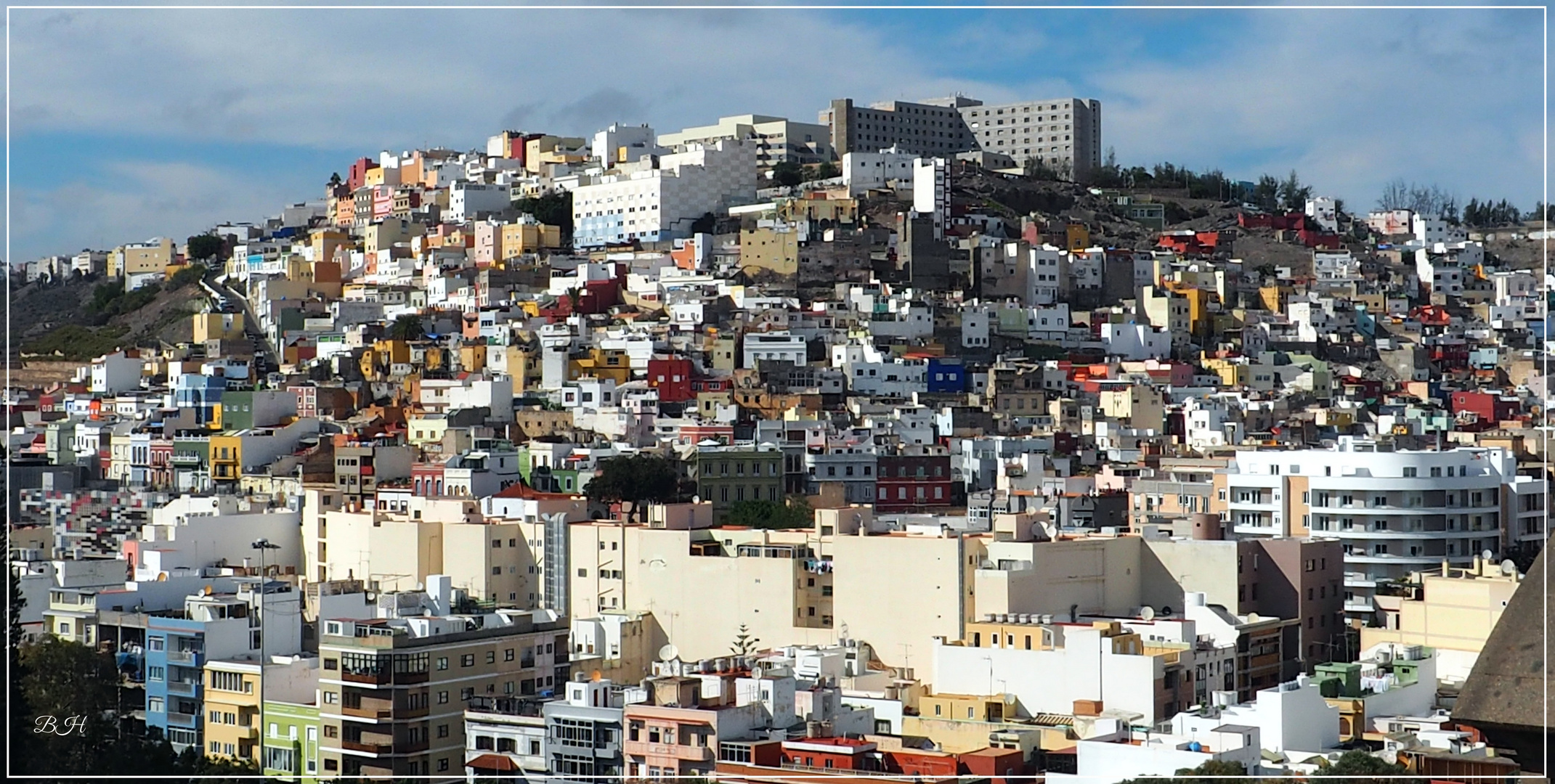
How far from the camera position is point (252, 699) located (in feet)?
41.8

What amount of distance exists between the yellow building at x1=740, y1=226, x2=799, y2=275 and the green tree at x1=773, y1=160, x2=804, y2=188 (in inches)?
176

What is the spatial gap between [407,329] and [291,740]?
1495 centimetres

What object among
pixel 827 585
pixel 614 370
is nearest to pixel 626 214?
pixel 614 370

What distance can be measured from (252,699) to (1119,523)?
7646 mm

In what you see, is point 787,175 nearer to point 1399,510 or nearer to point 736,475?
point 736,475

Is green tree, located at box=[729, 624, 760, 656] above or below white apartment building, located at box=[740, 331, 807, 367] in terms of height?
below

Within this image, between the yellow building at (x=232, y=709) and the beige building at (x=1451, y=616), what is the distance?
21.4 ft

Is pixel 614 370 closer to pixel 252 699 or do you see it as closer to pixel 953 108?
pixel 252 699

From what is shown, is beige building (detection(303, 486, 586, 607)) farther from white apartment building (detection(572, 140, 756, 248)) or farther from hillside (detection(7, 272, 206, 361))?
white apartment building (detection(572, 140, 756, 248))

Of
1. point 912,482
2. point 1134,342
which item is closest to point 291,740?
point 912,482

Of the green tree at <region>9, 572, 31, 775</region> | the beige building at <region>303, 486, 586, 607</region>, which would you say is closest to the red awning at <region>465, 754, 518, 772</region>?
the green tree at <region>9, 572, 31, 775</region>

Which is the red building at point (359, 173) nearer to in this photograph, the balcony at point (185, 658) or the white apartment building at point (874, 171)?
the white apartment building at point (874, 171)

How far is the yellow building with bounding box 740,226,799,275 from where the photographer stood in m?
29.0

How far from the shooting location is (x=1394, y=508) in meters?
15.3
